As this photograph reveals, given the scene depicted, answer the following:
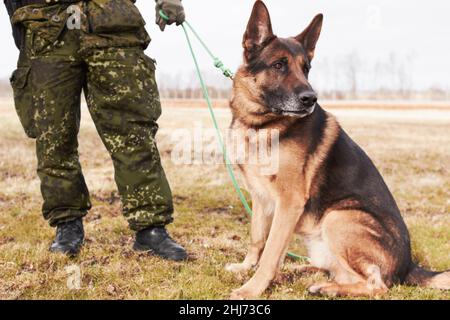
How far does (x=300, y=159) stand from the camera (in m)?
3.77

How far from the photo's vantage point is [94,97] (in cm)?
431

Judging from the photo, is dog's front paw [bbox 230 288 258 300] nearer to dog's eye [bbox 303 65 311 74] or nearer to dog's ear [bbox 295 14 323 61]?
dog's eye [bbox 303 65 311 74]

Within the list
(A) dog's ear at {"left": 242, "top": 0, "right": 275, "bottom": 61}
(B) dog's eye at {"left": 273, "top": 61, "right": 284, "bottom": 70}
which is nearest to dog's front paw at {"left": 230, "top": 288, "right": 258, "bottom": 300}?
(B) dog's eye at {"left": 273, "top": 61, "right": 284, "bottom": 70}

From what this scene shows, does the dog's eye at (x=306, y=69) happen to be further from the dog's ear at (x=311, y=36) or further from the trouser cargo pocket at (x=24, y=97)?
the trouser cargo pocket at (x=24, y=97)

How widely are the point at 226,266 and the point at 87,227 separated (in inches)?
84.7

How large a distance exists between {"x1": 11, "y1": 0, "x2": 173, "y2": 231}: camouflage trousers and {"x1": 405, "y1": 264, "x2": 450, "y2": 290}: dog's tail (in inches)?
85.0

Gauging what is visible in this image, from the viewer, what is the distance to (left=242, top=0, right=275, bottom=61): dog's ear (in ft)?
12.8

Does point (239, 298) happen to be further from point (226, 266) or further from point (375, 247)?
point (375, 247)

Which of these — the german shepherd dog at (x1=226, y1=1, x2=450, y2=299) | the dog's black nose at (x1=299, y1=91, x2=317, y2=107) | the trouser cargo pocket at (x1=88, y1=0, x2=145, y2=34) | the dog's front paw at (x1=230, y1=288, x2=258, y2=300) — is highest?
the trouser cargo pocket at (x1=88, y1=0, x2=145, y2=34)

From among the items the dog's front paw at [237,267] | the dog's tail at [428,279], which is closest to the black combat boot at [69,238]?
the dog's front paw at [237,267]

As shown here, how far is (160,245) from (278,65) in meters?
1.96

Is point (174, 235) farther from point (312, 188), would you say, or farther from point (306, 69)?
point (306, 69)

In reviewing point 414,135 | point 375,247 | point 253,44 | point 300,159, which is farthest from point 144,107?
point 414,135

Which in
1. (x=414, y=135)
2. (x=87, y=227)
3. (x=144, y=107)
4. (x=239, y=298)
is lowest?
(x=414, y=135)
